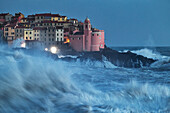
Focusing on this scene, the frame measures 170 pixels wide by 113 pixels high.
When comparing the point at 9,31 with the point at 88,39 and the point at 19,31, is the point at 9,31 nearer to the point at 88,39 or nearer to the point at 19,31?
the point at 19,31

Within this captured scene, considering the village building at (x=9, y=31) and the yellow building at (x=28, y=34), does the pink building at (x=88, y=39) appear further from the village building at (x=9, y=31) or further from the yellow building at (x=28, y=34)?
the village building at (x=9, y=31)

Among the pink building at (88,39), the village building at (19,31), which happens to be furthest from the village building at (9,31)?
the pink building at (88,39)

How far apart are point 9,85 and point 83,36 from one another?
3930cm

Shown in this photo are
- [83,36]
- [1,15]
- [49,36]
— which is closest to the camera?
[83,36]

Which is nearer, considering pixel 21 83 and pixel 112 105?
pixel 112 105

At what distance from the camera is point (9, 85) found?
13.9 meters

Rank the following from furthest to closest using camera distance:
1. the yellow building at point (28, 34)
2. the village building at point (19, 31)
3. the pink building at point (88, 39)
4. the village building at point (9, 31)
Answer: the village building at point (9, 31)
the village building at point (19, 31)
the yellow building at point (28, 34)
the pink building at point (88, 39)

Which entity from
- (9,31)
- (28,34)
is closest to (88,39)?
(28,34)

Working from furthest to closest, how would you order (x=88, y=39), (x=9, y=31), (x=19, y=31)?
(x=9, y=31) → (x=19, y=31) → (x=88, y=39)

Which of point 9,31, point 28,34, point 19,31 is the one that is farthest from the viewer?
point 9,31

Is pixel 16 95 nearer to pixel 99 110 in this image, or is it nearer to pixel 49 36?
pixel 99 110

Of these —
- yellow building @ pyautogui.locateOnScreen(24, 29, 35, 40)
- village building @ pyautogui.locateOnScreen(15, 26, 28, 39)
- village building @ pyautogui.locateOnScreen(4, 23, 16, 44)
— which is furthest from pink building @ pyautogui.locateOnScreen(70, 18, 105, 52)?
village building @ pyautogui.locateOnScreen(4, 23, 16, 44)

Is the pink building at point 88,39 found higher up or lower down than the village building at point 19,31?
Answer: lower down

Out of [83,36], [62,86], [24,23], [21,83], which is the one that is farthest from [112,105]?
[24,23]
